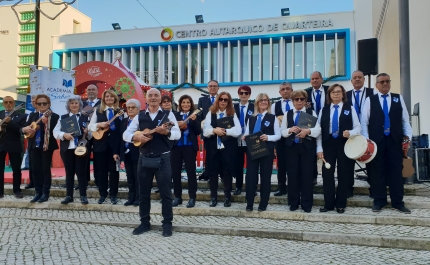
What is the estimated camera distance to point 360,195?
24.9 ft

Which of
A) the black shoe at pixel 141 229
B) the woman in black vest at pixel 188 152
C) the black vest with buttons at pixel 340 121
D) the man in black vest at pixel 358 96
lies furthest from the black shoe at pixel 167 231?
the man in black vest at pixel 358 96

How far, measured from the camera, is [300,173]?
6.78 metres

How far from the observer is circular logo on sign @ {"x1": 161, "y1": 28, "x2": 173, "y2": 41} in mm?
33959

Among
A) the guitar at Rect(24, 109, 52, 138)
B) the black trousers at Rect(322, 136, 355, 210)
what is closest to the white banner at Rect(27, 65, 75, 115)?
the guitar at Rect(24, 109, 52, 138)

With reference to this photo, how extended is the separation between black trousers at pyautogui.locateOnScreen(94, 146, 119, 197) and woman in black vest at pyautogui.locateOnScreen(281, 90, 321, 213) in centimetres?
322

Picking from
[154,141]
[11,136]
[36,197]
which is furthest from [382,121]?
[11,136]

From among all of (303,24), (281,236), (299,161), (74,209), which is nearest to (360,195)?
(299,161)

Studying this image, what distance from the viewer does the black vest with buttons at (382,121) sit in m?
6.42

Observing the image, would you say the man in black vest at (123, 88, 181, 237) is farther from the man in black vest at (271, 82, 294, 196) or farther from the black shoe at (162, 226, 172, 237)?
the man in black vest at (271, 82, 294, 196)

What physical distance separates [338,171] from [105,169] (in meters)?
4.14

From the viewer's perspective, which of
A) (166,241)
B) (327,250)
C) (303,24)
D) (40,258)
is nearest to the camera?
(40,258)

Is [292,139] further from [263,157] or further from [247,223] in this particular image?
[247,223]

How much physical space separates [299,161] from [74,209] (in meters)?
4.23

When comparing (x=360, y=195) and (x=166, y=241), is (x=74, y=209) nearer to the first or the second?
(x=166, y=241)
